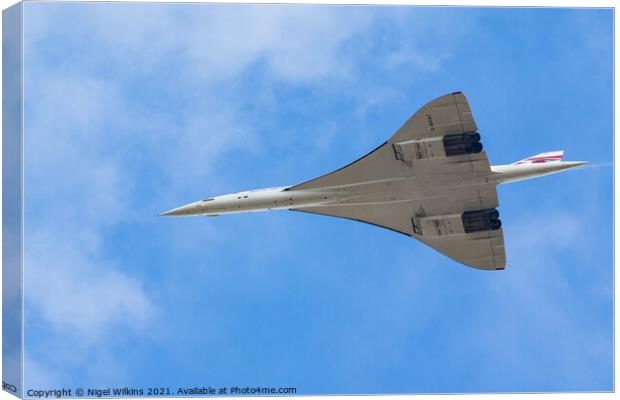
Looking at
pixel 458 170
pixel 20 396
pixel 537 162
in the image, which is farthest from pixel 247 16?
pixel 20 396

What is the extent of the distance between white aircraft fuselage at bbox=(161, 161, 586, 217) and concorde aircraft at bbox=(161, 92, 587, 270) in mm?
29

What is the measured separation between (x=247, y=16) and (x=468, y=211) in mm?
9055

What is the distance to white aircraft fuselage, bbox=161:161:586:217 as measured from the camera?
25328 millimetres

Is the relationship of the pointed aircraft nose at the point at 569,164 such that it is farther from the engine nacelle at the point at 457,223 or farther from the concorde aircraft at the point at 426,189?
the engine nacelle at the point at 457,223

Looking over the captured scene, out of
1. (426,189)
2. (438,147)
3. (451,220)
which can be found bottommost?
(451,220)

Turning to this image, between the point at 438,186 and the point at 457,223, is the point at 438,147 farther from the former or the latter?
the point at 457,223

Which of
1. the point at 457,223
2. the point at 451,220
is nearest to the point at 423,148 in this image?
the point at 451,220

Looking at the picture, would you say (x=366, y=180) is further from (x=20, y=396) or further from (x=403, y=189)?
(x=20, y=396)

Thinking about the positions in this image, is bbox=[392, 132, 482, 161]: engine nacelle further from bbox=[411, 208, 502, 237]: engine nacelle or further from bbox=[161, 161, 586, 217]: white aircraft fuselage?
bbox=[411, 208, 502, 237]: engine nacelle

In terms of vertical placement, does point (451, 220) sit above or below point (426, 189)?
below

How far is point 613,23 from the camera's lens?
2419cm

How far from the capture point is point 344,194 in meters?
26.0

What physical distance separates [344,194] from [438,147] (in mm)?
3225

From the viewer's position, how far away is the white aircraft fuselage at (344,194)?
83.1 feet
